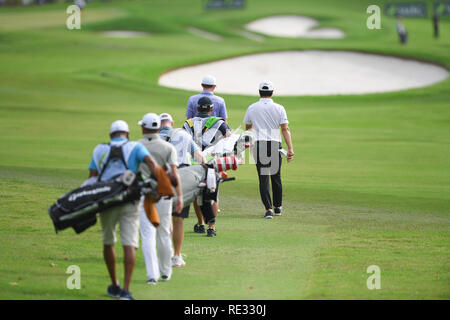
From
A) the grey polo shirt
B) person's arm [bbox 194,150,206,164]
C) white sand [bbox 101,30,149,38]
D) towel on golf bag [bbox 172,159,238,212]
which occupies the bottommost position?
white sand [bbox 101,30,149,38]

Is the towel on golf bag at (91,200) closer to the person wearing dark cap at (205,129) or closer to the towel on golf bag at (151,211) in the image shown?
the towel on golf bag at (151,211)

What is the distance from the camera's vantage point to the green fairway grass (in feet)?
31.7

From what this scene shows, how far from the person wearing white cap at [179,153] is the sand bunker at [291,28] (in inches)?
2509

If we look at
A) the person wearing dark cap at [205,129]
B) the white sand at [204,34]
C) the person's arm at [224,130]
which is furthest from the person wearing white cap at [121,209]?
the white sand at [204,34]

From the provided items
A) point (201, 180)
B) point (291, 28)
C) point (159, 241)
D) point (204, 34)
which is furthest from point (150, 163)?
point (291, 28)

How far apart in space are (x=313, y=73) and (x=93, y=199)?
3780 cm

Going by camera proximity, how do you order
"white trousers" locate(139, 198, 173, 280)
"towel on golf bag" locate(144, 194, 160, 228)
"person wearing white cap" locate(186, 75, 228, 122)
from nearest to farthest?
1. "towel on golf bag" locate(144, 194, 160, 228)
2. "white trousers" locate(139, 198, 173, 280)
3. "person wearing white cap" locate(186, 75, 228, 122)

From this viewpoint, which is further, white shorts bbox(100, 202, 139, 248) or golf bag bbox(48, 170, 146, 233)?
white shorts bbox(100, 202, 139, 248)

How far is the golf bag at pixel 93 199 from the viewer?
341 inches

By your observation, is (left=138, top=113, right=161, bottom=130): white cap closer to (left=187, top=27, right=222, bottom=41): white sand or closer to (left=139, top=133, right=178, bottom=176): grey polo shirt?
(left=139, top=133, right=178, bottom=176): grey polo shirt

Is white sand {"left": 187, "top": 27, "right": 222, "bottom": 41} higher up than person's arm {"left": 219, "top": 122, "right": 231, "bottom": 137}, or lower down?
lower down

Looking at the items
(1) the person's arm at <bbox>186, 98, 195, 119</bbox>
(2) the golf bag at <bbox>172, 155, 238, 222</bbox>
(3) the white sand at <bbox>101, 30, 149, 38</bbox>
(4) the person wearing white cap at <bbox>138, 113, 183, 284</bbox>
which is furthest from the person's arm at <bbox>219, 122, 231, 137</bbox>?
(3) the white sand at <bbox>101, 30, 149, 38</bbox>

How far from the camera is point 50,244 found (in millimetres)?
11734

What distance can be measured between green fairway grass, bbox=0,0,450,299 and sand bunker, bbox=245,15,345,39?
26.1m
